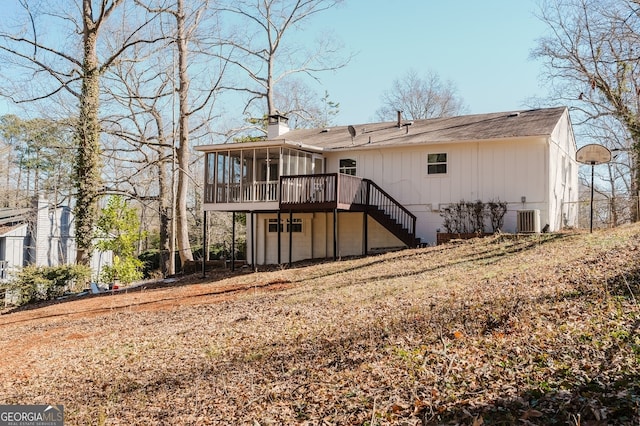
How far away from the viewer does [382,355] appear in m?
6.24

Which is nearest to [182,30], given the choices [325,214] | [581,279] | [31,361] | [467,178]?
[325,214]

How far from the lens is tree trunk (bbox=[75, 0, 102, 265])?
20.2 metres

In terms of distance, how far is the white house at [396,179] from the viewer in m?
17.8

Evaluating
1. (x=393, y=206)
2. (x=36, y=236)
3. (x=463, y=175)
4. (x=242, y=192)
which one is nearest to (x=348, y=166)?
(x=393, y=206)

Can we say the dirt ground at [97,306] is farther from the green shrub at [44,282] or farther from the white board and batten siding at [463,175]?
the white board and batten siding at [463,175]

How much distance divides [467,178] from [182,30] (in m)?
13.9

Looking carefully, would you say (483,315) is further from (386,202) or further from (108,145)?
(108,145)

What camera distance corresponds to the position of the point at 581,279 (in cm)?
827

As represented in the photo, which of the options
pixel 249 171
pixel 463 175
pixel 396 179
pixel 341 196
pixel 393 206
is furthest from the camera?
pixel 249 171

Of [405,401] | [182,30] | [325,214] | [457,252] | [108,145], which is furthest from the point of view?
[108,145]

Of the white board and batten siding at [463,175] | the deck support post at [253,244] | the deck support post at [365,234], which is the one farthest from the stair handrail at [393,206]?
the deck support post at [253,244]

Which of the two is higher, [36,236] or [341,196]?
[341,196]

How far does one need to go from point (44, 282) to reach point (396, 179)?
12.9 metres

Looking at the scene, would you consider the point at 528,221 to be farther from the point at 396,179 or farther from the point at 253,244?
the point at 253,244
